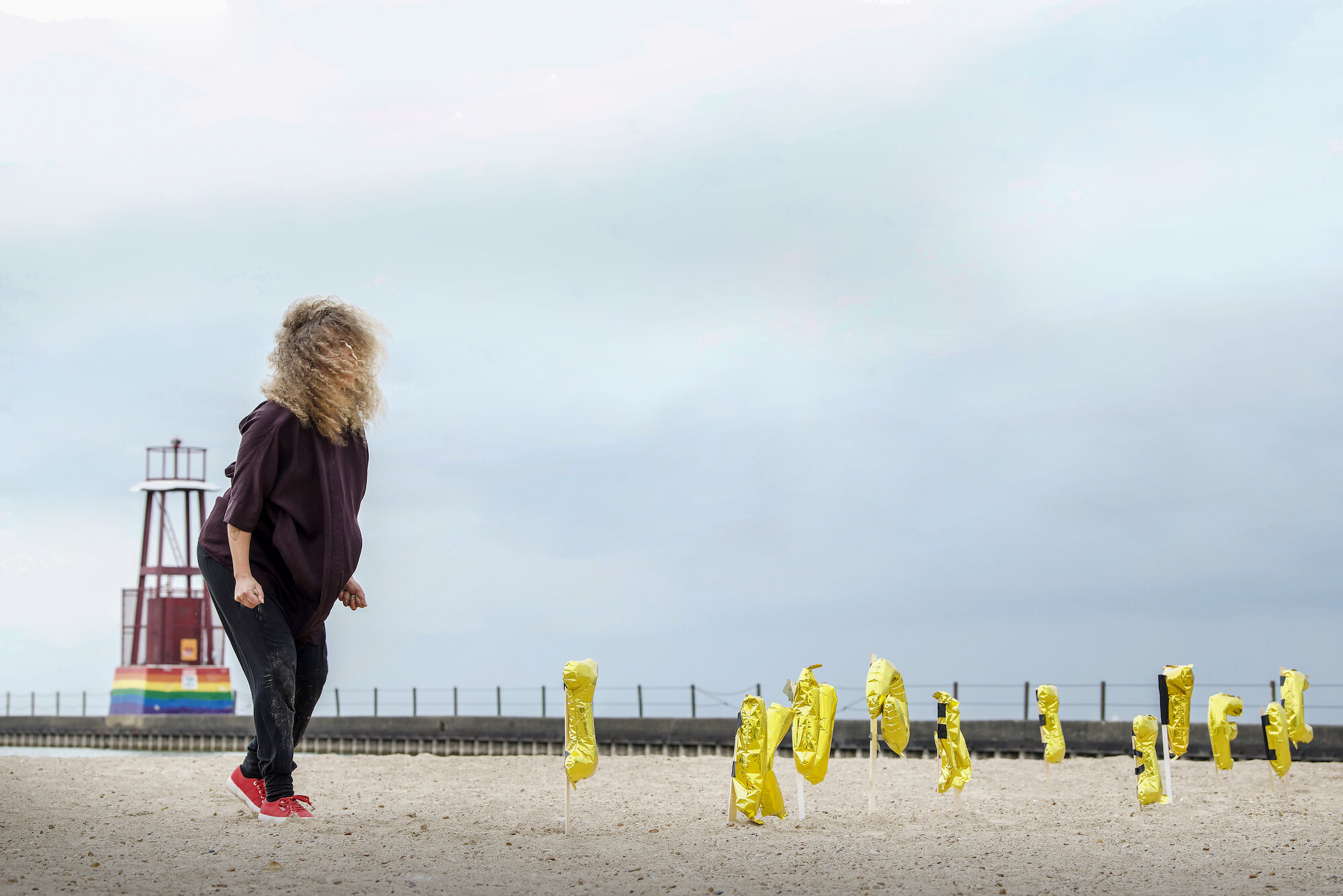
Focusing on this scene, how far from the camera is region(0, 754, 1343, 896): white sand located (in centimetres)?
376

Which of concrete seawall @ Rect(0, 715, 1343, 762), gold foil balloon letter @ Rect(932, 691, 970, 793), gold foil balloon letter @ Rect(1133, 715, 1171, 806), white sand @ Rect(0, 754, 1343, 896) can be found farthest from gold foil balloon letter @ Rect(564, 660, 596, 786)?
concrete seawall @ Rect(0, 715, 1343, 762)

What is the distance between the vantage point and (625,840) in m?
4.78

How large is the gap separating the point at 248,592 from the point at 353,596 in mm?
759

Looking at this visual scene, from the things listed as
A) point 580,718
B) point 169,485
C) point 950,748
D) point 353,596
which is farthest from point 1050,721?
point 169,485

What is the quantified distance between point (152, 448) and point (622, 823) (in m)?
27.0

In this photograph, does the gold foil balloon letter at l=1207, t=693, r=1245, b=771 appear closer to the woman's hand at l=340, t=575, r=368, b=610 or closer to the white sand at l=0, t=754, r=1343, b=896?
the white sand at l=0, t=754, r=1343, b=896

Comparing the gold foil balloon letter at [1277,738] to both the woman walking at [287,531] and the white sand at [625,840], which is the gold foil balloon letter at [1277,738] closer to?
the white sand at [625,840]

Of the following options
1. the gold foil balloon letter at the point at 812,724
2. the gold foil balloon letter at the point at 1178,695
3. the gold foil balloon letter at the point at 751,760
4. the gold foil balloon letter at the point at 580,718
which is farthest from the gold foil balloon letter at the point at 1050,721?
the gold foil balloon letter at the point at 580,718

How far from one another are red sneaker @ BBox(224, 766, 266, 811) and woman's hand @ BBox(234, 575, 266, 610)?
0.84m

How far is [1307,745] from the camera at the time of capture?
36.5ft

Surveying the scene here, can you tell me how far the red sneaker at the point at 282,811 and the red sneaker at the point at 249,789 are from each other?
38mm

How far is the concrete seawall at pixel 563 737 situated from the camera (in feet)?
40.4

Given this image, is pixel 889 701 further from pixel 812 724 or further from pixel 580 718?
pixel 580 718

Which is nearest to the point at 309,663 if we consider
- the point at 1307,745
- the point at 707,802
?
the point at 707,802
